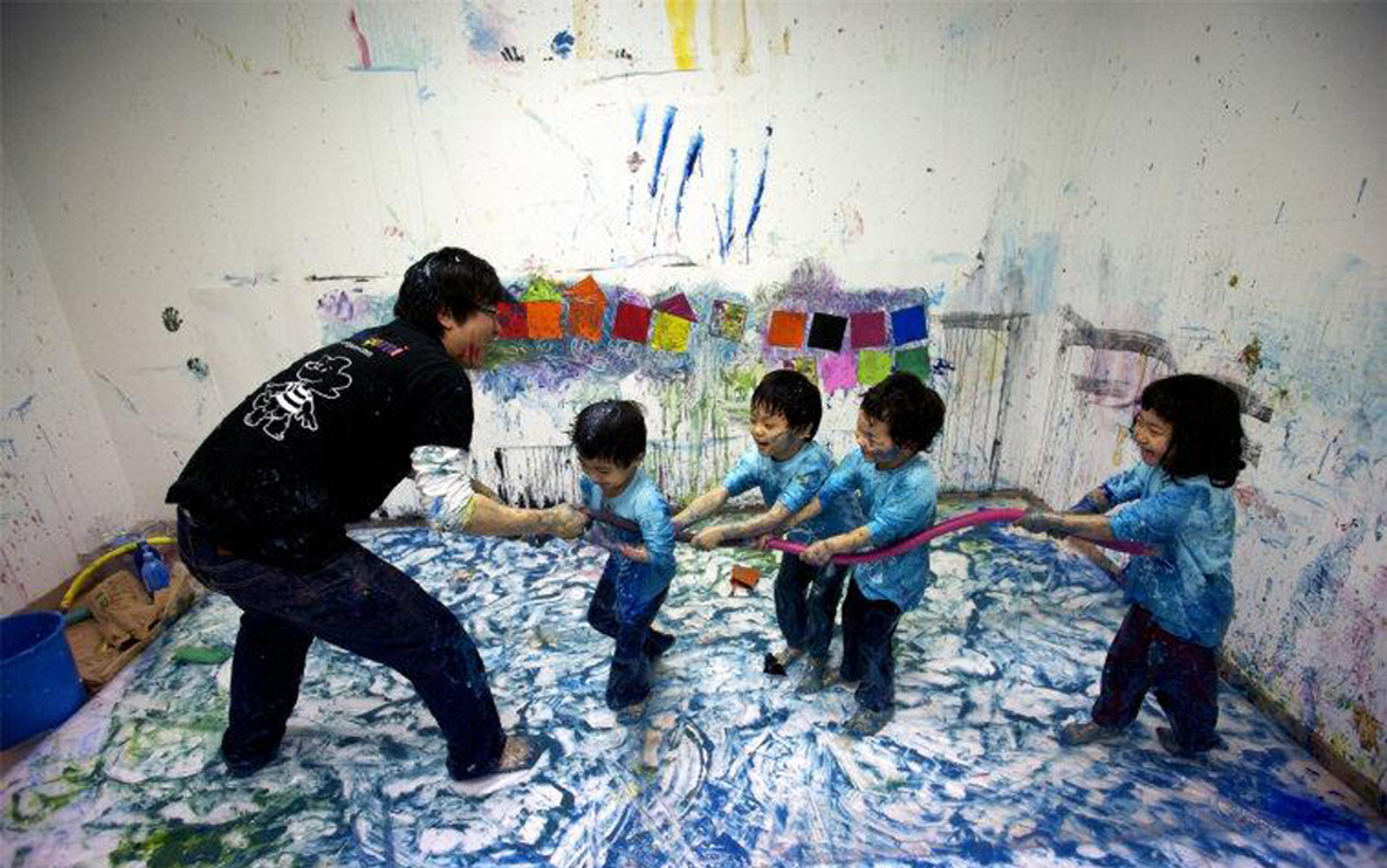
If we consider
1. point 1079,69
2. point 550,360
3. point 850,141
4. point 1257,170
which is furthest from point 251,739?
point 1079,69

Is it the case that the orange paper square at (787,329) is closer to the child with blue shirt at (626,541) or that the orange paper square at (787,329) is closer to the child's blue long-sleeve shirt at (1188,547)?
the child with blue shirt at (626,541)

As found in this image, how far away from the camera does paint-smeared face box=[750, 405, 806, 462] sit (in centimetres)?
226

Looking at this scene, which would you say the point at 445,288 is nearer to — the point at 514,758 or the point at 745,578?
the point at 514,758

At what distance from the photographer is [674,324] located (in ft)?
11.5

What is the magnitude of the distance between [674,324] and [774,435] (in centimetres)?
144

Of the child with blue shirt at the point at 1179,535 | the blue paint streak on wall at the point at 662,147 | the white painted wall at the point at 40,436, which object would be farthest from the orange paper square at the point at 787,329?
the white painted wall at the point at 40,436

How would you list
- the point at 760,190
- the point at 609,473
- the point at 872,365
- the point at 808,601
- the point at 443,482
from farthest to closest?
the point at 872,365
the point at 760,190
the point at 808,601
the point at 609,473
the point at 443,482

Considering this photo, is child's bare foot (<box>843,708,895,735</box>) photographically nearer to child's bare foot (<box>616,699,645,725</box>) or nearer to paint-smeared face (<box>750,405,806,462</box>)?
child's bare foot (<box>616,699,645,725</box>)

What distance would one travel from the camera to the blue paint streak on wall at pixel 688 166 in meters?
3.20

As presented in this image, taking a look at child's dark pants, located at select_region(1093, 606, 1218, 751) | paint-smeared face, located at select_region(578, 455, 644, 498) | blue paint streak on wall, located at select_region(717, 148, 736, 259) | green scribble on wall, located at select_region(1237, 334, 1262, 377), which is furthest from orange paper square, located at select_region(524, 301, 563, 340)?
green scribble on wall, located at select_region(1237, 334, 1262, 377)

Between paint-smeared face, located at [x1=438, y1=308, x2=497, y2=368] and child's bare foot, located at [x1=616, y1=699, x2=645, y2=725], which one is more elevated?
paint-smeared face, located at [x1=438, y1=308, x2=497, y2=368]

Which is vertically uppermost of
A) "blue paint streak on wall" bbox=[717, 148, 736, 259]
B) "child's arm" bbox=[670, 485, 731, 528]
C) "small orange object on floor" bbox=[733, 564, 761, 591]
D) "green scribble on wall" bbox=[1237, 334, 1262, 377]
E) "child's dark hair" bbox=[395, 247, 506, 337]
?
"blue paint streak on wall" bbox=[717, 148, 736, 259]

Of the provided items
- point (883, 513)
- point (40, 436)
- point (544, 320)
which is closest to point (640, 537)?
point (883, 513)

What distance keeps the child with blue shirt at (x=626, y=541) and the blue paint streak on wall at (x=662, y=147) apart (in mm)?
1589
